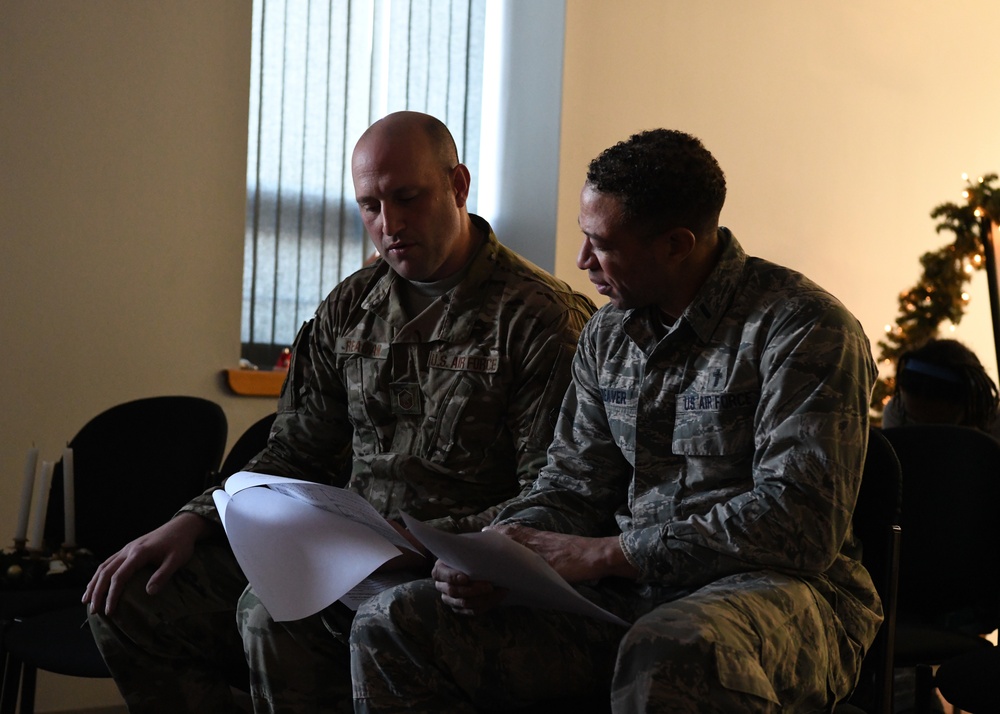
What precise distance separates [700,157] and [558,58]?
2.18 metres

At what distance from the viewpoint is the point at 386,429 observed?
74.7 inches

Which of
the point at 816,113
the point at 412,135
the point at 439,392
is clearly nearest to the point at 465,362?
the point at 439,392

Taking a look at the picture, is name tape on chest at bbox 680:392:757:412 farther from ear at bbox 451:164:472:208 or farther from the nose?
ear at bbox 451:164:472:208

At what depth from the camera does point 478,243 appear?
1.96 meters

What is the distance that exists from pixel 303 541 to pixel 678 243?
691 mm

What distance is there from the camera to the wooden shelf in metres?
2.99

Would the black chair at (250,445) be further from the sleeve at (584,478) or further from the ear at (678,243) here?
the ear at (678,243)

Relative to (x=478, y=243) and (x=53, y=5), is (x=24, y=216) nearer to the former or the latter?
(x=53, y=5)

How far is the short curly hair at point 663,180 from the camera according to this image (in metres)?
1.46

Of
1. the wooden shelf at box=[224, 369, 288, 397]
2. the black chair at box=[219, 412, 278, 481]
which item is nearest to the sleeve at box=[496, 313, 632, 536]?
the black chair at box=[219, 412, 278, 481]

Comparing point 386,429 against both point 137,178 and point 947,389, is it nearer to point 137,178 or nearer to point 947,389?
point 137,178

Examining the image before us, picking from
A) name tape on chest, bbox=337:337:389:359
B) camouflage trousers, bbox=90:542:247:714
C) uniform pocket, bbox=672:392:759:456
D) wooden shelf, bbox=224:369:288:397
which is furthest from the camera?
wooden shelf, bbox=224:369:288:397

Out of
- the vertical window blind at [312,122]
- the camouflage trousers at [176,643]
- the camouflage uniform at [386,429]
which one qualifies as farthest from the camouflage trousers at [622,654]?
the vertical window blind at [312,122]

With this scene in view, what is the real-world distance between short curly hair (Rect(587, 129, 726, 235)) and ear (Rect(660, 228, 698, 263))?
0.01m
